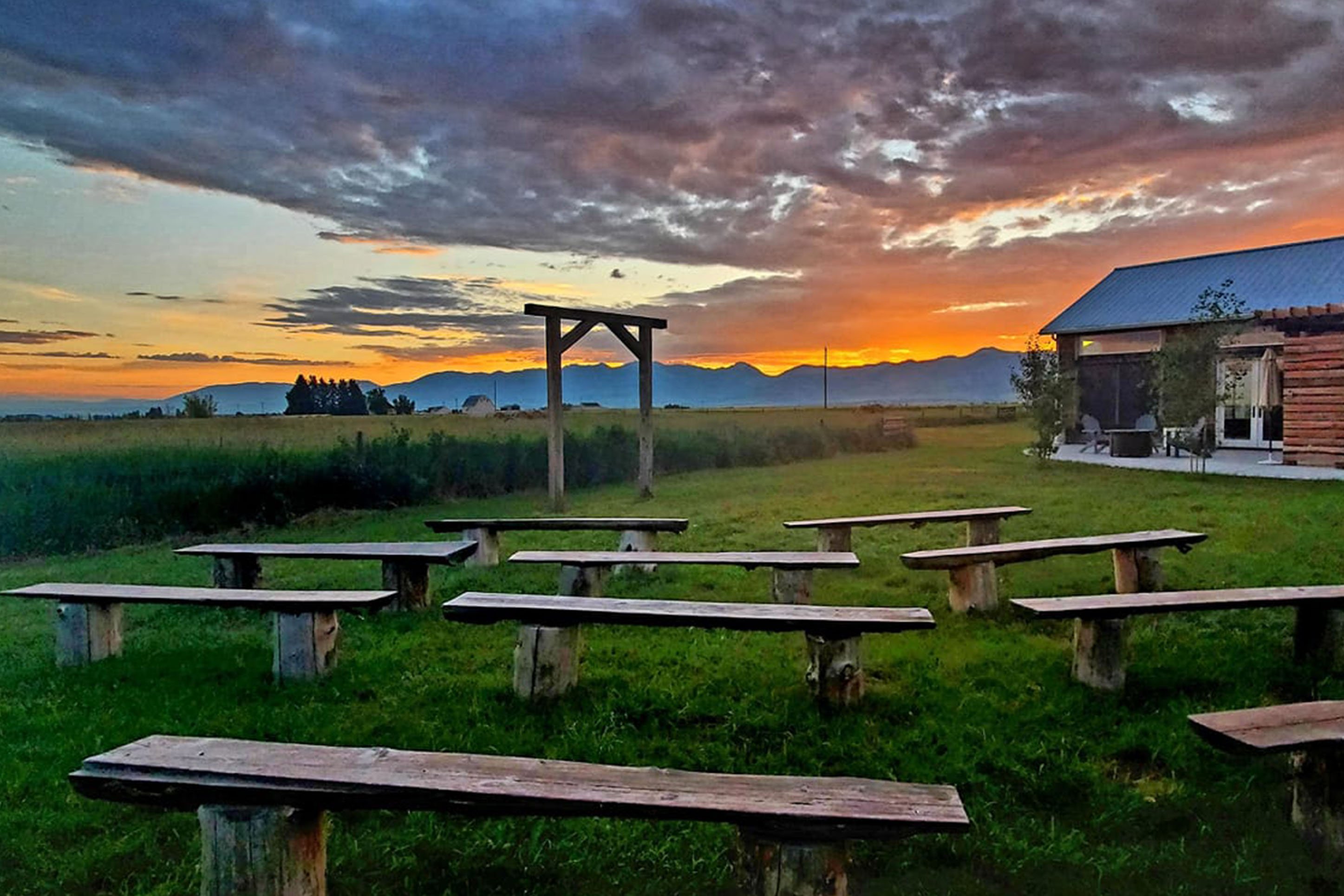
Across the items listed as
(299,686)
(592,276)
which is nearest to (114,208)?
(299,686)

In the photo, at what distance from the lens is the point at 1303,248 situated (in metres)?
10.7

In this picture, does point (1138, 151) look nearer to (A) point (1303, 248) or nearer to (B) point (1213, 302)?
(B) point (1213, 302)

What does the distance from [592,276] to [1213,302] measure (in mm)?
7334

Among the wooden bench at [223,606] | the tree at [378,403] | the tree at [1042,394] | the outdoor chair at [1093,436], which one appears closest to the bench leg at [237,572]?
the wooden bench at [223,606]

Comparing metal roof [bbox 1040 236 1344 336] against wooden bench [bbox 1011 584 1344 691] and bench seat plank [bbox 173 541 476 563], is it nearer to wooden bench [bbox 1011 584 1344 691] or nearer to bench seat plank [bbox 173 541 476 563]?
wooden bench [bbox 1011 584 1344 691]

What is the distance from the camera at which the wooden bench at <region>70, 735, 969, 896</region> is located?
55.0 inches

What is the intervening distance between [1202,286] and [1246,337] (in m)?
1.06

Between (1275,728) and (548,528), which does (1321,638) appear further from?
(548,528)

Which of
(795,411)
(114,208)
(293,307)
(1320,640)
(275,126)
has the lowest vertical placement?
(1320,640)

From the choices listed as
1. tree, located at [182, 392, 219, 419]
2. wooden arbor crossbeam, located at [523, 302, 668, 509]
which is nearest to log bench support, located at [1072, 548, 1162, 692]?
wooden arbor crossbeam, located at [523, 302, 668, 509]

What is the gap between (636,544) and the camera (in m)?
4.68

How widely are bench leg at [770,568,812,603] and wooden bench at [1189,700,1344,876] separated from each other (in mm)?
1920

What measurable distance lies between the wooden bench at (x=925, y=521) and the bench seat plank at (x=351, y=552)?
204cm

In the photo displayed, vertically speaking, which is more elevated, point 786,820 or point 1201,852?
point 786,820
